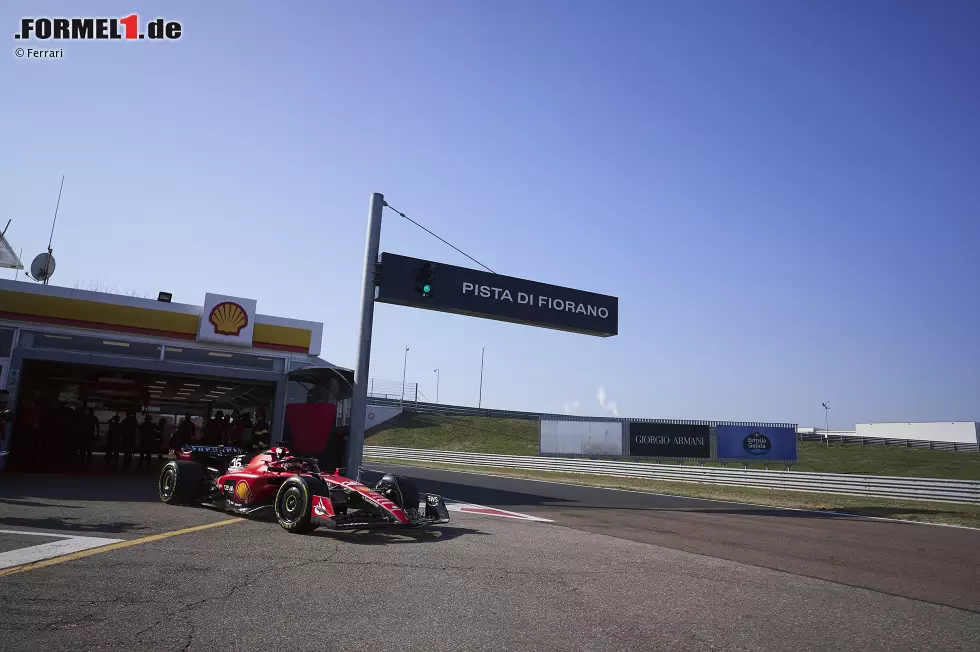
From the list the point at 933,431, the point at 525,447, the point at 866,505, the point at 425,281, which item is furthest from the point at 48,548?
the point at 933,431

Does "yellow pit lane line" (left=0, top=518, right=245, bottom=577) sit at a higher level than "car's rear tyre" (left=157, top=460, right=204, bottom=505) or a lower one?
lower

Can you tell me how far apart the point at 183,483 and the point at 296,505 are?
339cm

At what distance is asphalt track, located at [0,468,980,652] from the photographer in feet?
13.1

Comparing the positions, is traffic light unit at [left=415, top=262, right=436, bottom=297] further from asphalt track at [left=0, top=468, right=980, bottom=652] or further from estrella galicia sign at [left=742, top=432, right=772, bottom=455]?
estrella galicia sign at [left=742, top=432, right=772, bottom=455]

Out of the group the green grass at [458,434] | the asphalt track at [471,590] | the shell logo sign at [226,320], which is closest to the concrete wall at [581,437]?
the green grass at [458,434]

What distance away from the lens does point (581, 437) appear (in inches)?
1335

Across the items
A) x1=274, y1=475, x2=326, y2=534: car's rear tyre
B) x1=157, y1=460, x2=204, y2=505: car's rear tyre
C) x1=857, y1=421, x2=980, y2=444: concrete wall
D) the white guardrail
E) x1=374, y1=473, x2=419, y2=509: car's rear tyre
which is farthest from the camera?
x1=857, y1=421, x2=980, y2=444: concrete wall

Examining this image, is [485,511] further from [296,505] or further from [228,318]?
[228,318]

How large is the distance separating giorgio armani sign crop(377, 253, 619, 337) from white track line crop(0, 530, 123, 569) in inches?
356

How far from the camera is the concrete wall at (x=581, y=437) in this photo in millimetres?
33438

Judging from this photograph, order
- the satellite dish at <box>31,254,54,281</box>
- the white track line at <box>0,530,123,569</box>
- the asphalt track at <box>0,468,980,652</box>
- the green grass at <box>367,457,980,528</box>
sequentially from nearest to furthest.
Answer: the asphalt track at <box>0,468,980,652</box> → the white track line at <box>0,530,123,569</box> → the green grass at <box>367,457,980,528</box> → the satellite dish at <box>31,254,54,281</box>

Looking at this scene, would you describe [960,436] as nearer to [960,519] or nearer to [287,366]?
[960,519]

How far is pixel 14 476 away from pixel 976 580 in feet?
57.6

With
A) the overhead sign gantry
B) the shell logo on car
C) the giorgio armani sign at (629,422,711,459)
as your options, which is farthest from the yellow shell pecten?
the giorgio armani sign at (629,422,711,459)
